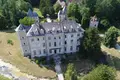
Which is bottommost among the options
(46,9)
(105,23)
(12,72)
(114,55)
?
(12,72)

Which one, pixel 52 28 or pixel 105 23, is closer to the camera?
pixel 52 28

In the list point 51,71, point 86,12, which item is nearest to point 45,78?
point 51,71

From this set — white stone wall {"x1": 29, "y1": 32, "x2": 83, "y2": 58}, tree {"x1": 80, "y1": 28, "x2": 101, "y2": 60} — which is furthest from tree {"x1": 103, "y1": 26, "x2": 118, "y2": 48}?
white stone wall {"x1": 29, "y1": 32, "x2": 83, "y2": 58}

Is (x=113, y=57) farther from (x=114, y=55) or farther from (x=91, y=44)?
(x=91, y=44)

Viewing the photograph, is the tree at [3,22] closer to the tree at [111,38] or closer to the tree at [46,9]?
the tree at [46,9]

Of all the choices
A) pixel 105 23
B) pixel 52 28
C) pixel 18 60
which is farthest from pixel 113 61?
pixel 18 60

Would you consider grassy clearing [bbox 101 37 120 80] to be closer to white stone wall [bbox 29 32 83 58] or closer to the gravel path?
white stone wall [bbox 29 32 83 58]

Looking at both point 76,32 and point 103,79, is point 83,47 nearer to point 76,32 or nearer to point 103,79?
point 76,32
